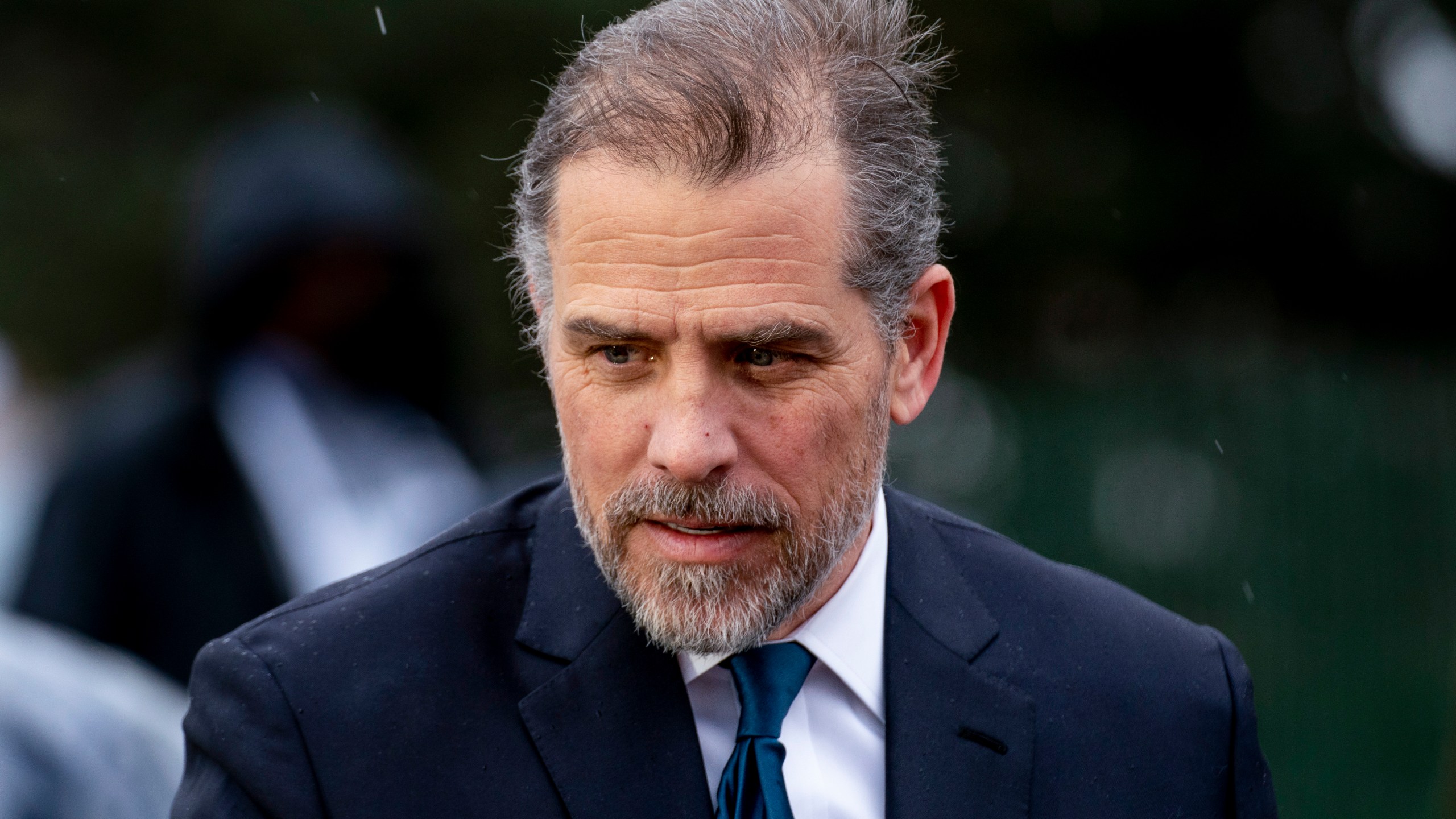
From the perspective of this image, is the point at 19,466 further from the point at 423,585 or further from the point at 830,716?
the point at 830,716

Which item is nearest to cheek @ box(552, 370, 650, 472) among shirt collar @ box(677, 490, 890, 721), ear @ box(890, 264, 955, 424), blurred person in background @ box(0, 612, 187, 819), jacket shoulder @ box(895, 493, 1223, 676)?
shirt collar @ box(677, 490, 890, 721)

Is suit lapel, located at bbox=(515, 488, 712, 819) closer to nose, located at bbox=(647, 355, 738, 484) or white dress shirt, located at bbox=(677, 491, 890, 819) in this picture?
white dress shirt, located at bbox=(677, 491, 890, 819)

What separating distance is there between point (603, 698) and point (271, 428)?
101 inches

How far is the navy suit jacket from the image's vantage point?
2334 mm

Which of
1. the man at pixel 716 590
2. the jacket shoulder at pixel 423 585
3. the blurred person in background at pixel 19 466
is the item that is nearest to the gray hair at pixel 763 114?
the man at pixel 716 590

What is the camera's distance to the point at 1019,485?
8.12m

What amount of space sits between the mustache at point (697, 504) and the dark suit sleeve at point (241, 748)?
0.59 meters

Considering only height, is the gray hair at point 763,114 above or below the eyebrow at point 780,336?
above

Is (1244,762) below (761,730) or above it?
below

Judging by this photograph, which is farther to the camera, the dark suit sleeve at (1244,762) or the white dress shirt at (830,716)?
the dark suit sleeve at (1244,762)

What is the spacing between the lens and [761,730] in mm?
2451

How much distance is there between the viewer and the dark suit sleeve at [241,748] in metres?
2.24

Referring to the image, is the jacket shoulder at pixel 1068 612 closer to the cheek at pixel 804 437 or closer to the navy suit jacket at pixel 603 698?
the navy suit jacket at pixel 603 698

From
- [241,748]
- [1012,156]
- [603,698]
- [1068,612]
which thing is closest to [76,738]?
[241,748]
